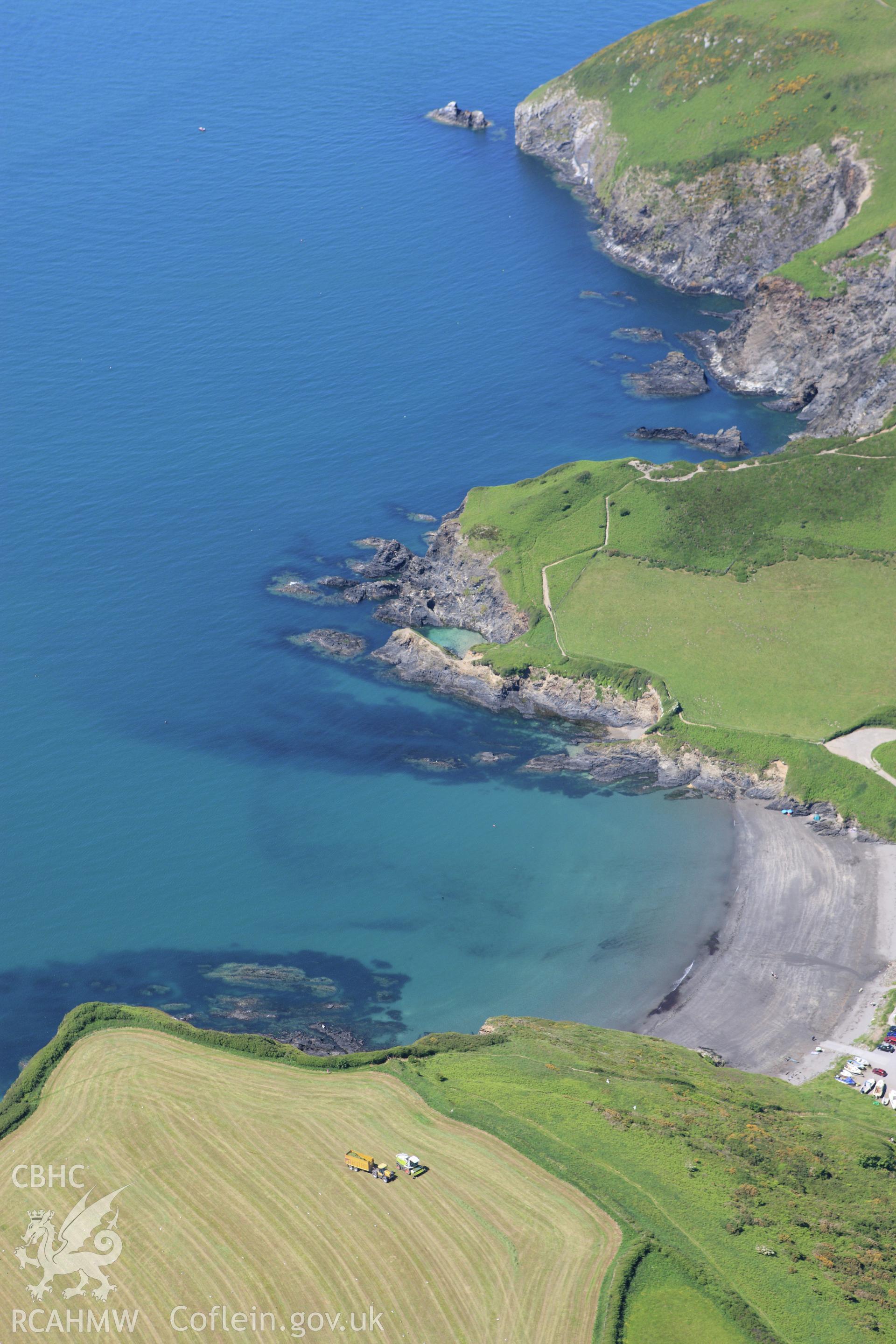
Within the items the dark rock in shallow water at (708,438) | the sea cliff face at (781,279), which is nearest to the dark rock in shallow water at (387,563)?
the dark rock in shallow water at (708,438)

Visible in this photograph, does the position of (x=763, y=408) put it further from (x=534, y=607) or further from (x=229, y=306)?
(x=229, y=306)

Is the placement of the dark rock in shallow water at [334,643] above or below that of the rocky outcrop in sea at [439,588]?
below

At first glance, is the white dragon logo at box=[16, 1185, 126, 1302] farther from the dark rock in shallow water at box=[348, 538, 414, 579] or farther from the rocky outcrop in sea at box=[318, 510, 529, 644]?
the dark rock in shallow water at box=[348, 538, 414, 579]

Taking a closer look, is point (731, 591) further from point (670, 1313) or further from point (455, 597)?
point (670, 1313)

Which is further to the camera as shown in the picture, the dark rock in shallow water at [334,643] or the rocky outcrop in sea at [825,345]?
the rocky outcrop in sea at [825,345]

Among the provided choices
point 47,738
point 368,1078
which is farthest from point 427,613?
point 368,1078

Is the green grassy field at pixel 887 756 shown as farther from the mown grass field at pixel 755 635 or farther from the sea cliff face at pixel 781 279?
the sea cliff face at pixel 781 279
